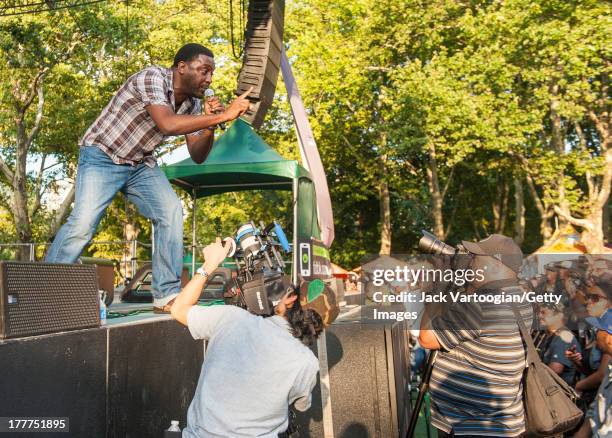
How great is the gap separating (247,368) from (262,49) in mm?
A: 6024

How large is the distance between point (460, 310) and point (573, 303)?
8.66 feet

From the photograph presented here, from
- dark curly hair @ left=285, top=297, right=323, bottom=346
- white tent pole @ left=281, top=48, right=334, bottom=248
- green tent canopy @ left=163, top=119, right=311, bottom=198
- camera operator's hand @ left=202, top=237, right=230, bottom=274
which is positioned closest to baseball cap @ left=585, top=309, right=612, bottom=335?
dark curly hair @ left=285, top=297, right=323, bottom=346

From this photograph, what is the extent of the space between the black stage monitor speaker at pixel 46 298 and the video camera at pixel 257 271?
673 mm

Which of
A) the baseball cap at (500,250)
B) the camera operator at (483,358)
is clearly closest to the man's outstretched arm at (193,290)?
the camera operator at (483,358)

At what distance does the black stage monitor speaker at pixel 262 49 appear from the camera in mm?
8070

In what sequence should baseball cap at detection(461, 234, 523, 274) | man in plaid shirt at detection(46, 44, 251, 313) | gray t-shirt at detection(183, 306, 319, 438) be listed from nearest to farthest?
gray t-shirt at detection(183, 306, 319, 438), man in plaid shirt at detection(46, 44, 251, 313), baseball cap at detection(461, 234, 523, 274)

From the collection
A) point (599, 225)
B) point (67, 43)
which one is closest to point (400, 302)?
point (67, 43)

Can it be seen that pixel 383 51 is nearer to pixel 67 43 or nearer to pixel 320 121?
pixel 320 121

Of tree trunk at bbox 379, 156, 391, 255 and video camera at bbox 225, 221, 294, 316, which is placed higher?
tree trunk at bbox 379, 156, 391, 255

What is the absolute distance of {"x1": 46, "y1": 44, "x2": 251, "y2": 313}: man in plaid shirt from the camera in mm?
3664

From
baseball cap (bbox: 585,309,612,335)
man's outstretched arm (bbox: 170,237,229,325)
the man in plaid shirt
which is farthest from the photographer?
baseball cap (bbox: 585,309,612,335)

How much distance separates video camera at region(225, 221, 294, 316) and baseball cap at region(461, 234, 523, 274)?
1.05m

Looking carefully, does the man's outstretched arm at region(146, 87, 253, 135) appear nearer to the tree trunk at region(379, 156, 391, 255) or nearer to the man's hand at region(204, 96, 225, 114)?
the man's hand at region(204, 96, 225, 114)

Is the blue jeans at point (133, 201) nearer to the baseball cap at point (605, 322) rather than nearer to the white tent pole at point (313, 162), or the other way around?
the baseball cap at point (605, 322)
